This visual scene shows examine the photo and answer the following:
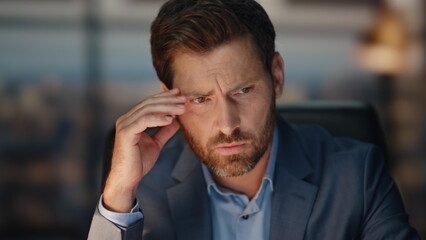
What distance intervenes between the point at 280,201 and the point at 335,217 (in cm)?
17

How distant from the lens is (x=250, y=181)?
2002 mm

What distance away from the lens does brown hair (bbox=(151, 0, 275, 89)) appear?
1794 millimetres

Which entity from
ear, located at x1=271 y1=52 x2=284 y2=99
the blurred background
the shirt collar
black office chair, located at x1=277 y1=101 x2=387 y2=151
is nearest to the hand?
the shirt collar

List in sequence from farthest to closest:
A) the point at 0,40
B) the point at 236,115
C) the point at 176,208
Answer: the point at 0,40 → the point at 176,208 → the point at 236,115

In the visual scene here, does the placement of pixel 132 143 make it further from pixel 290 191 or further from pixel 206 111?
pixel 290 191

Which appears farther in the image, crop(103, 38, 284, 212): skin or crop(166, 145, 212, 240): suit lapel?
crop(166, 145, 212, 240): suit lapel

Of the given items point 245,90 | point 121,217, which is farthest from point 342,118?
point 121,217

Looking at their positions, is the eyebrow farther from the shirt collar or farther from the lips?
the shirt collar

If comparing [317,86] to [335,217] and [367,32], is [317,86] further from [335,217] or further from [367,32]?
[335,217]

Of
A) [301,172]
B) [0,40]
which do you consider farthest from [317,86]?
[301,172]

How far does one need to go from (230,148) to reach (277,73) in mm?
340

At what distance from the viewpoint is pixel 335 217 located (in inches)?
72.5

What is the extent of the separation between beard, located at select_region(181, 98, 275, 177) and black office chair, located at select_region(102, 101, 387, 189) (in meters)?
0.34

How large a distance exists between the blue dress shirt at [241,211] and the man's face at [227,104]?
0.13 m
